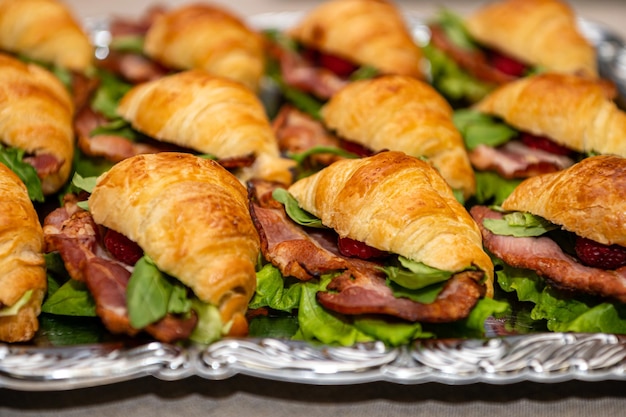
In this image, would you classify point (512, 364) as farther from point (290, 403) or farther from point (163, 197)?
point (163, 197)

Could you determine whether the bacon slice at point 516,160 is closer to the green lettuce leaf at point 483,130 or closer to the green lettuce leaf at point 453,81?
the green lettuce leaf at point 483,130

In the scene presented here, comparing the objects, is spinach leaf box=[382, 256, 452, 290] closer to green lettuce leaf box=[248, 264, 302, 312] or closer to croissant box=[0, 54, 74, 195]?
green lettuce leaf box=[248, 264, 302, 312]

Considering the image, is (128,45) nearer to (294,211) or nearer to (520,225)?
(294,211)

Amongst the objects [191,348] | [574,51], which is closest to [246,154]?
[191,348]

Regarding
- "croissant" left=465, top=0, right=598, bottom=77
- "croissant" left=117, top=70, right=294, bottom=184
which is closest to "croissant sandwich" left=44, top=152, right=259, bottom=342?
"croissant" left=117, top=70, right=294, bottom=184

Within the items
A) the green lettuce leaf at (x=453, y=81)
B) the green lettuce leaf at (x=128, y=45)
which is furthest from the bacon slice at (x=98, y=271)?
the green lettuce leaf at (x=453, y=81)

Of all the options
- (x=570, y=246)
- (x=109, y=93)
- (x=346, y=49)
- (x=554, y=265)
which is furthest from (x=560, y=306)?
(x=109, y=93)
